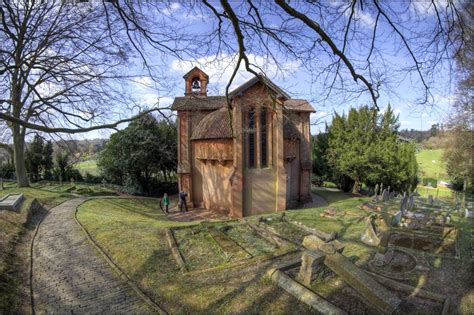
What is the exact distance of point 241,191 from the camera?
62.5 ft

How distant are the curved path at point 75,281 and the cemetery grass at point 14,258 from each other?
0.28 m

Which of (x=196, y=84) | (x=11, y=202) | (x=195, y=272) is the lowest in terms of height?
(x=195, y=272)

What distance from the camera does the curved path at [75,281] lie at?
6.32m

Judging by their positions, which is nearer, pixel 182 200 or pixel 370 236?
pixel 370 236

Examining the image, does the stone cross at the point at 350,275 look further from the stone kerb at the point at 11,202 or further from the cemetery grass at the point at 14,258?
the stone kerb at the point at 11,202

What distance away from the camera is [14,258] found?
8.33m

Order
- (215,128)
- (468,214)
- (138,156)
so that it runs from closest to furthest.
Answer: (468,214), (215,128), (138,156)

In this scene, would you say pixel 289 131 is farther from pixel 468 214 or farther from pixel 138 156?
pixel 138 156

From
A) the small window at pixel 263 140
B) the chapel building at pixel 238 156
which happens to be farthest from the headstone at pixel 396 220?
the small window at pixel 263 140

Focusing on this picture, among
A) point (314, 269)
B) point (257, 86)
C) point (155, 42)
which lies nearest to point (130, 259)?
point (314, 269)

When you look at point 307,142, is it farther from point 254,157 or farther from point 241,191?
→ point 241,191

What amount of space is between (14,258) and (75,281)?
2740mm

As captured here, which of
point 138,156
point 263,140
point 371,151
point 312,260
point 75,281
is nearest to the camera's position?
point 312,260

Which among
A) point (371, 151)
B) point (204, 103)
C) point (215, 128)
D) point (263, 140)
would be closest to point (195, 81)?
point (204, 103)
